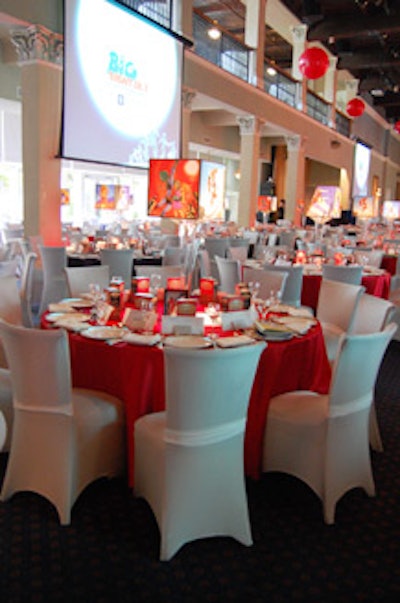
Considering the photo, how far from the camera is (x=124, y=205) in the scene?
1662 cm

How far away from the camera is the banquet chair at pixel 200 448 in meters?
2.14

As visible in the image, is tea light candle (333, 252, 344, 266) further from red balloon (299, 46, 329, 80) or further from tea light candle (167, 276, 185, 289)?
red balloon (299, 46, 329, 80)

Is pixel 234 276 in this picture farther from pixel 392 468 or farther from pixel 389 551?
pixel 389 551

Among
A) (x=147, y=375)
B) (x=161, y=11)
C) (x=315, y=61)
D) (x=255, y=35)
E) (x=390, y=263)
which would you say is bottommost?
(x=147, y=375)

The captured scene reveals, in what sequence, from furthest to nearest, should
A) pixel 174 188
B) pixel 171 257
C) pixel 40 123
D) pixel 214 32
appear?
pixel 214 32
pixel 40 123
pixel 171 257
pixel 174 188

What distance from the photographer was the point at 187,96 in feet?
35.7

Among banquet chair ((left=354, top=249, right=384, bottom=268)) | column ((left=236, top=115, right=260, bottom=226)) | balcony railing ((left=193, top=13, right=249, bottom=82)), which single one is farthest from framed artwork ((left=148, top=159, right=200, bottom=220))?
column ((left=236, top=115, right=260, bottom=226))

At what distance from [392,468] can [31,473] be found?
1.96 meters

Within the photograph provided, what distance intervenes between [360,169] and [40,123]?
16478 mm

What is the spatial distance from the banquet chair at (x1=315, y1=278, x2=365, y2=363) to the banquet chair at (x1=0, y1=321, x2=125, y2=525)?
1833mm

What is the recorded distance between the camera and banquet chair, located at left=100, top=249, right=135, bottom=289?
20.2ft

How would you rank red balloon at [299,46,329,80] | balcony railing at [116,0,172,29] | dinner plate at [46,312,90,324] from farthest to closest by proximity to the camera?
balcony railing at [116,0,172,29]
red balloon at [299,46,329,80]
dinner plate at [46,312,90,324]

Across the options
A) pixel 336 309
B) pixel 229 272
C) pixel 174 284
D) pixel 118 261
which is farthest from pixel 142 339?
pixel 118 261

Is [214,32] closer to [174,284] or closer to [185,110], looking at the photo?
[185,110]
